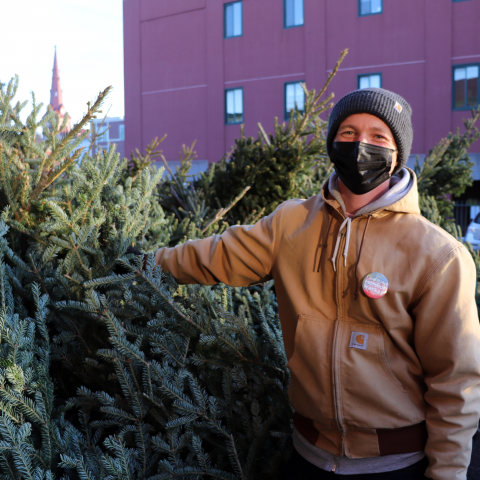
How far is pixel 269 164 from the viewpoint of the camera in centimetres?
462

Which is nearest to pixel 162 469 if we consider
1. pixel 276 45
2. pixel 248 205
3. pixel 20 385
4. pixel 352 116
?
pixel 20 385

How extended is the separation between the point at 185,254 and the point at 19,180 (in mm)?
1105

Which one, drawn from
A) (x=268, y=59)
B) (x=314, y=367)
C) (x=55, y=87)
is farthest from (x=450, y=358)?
(x=55, y=87)

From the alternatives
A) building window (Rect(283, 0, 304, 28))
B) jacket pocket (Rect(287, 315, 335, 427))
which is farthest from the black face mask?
building window (Rect(283, 0, 304, 28))

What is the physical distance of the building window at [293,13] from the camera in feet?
71.1

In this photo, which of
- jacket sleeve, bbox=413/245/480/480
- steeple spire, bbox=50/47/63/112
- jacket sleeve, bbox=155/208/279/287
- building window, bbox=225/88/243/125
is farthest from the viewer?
steeple spire, bbox=50/47/63/112

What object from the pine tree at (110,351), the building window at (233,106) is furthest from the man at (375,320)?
the building window at (233,106)

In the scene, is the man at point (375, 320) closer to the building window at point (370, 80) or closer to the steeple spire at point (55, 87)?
the building window at point (370, 80)

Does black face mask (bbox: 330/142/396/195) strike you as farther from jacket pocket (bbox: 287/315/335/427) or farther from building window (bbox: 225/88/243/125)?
building window (bbox: 225/88/243/125)

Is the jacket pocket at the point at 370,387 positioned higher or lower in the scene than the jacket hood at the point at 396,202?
lower

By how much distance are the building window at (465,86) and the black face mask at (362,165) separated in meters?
20.1

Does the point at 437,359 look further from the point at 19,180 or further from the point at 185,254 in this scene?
the point at 19,180

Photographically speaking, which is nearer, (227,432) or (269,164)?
(227,432)

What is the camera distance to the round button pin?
1675 millimetres
